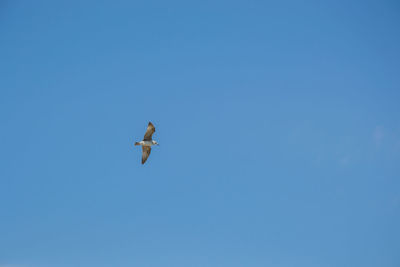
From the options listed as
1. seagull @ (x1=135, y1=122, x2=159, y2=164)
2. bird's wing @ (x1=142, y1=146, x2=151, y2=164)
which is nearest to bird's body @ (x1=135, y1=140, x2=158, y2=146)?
seagull @ (x1=135, y1=122, x2=159, y2=164)

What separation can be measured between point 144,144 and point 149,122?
13.6ft

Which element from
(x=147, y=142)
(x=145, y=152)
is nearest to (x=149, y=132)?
(x=147, y=142)

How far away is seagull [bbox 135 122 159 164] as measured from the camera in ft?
168

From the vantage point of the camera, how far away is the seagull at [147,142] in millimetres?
51194

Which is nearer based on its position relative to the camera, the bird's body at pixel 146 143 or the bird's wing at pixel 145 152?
the bird's body at pixel 146 143

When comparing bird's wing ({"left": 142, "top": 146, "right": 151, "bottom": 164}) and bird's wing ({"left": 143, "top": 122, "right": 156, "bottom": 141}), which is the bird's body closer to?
bird's wing ({"left": 143, "top": 122, "right": 156, "bottom": 141})

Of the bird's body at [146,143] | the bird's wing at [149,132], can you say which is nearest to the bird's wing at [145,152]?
the bird's body at [146,143]

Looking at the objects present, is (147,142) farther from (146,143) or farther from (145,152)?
(145,152)

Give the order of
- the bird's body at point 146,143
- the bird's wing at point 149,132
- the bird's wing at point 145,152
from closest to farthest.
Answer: the bird's wing at point 149,132 → the bird's body at point 146,143 → the bird's wing at point 145,152

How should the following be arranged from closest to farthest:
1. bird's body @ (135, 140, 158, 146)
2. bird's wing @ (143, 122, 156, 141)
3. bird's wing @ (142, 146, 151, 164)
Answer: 1. bird's wing @ (143, 122, 156, 141)
2. bird's body @ (135, 140, 158, 146)
3. bird's wing @ (142, 146, 151, 164)

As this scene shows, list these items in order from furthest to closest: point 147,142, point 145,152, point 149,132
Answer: point 145,152 → point 147,142 → point 149,132

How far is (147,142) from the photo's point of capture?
53.0 metres

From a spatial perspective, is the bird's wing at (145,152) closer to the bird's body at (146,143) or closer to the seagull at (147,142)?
the seagull at (147,142)

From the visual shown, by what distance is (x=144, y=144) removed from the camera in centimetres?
5322
